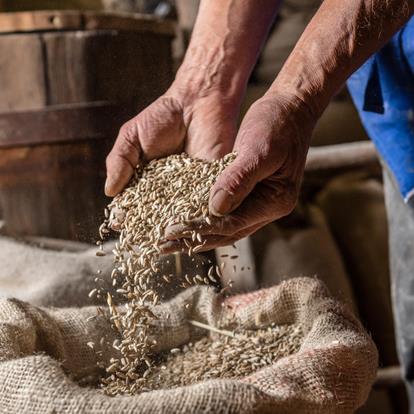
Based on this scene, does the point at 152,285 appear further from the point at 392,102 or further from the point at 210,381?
the point at 392,102

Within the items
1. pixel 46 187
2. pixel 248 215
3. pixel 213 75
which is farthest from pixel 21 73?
pixel 248 215

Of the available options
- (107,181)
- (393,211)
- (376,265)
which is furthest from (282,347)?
(376,265)

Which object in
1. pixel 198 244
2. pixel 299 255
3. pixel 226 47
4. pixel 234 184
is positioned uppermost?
pixel 226 47

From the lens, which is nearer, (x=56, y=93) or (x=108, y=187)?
(x=108, y=187)

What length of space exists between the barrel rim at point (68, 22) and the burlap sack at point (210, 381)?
711mm

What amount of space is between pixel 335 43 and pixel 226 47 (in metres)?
0.30

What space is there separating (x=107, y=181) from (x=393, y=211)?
74 centimetres

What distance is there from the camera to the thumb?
101 cm

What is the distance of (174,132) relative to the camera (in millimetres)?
1286

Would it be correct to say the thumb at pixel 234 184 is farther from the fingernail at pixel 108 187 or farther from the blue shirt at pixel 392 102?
the blue shirt at pixel 392 102

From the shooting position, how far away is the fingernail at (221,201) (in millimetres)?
1008

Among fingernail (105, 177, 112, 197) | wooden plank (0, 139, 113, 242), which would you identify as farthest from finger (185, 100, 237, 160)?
wooden plank (0, 139, 113, 242)

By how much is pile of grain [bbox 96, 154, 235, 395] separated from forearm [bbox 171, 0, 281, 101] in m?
0.20

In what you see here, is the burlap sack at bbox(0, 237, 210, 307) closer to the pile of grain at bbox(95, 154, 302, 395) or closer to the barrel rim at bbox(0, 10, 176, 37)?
the pile of grain at bbox(95, 154, 302, 395)
